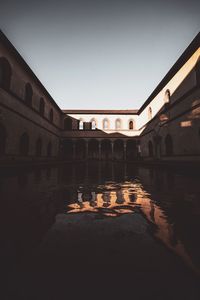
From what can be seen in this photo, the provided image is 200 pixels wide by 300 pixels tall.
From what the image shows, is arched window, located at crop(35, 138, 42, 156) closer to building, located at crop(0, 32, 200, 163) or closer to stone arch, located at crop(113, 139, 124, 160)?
building, located at crop(0, 32, 200, 163)

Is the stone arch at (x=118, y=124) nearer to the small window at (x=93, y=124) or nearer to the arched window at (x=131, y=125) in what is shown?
the arched window at (x=131, y=125)

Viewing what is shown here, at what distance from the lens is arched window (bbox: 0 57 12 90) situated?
931 centimetres

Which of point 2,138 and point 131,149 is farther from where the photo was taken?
point 131,149

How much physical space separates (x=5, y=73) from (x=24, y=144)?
506 cm

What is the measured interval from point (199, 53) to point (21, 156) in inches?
537

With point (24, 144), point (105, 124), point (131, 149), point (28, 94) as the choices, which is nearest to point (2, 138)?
point (24, 144)

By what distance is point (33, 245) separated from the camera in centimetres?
102

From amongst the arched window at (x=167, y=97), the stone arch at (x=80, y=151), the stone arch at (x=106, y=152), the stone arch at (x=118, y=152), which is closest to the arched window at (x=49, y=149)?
the stone arch at (x=80, y=151)

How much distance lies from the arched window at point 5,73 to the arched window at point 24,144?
3616mm

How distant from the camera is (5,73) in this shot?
9578mm

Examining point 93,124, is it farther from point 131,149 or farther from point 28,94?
point 28,94

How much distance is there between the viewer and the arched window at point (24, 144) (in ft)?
36.9

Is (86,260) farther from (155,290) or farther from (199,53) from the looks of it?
(199,53)

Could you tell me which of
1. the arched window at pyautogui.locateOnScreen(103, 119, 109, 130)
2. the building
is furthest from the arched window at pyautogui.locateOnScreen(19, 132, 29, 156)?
the arched window at pyautogui.locateOnScreen(103, 119, 109, 130)
